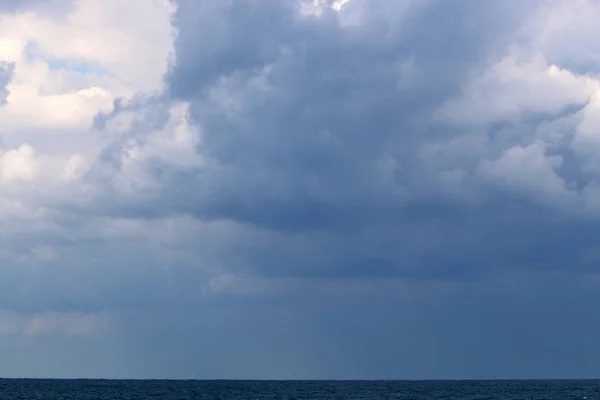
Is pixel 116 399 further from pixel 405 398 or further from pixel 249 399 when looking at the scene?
pixel 405 398

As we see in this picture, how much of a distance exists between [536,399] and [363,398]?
31.7m

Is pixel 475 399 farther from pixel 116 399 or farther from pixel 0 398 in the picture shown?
pixel 0 398

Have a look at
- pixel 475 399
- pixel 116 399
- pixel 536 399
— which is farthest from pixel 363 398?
pixel 116 399

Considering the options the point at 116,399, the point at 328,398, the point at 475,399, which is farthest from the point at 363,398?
the point at 116,399

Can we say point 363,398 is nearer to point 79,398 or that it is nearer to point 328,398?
point 328,398

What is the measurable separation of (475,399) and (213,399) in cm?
4860

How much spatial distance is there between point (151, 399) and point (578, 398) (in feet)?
262

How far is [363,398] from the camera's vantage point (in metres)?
183

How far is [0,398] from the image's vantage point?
571 ft

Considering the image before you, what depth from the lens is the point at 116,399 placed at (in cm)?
17688

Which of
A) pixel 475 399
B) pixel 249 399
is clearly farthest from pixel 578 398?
pixel 249 399

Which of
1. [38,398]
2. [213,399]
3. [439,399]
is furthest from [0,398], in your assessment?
[439,399]

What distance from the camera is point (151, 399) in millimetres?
182875

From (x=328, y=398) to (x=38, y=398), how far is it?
172 feet
